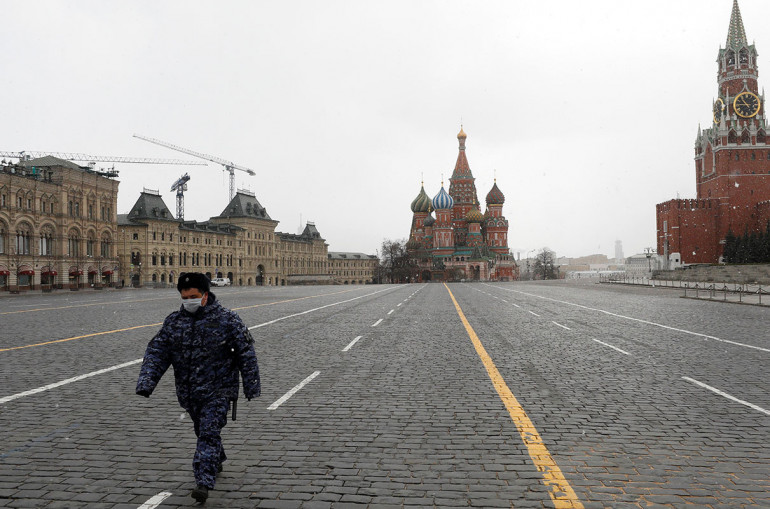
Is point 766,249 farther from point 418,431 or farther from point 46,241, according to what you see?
point 46,241

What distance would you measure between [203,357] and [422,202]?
447 ft

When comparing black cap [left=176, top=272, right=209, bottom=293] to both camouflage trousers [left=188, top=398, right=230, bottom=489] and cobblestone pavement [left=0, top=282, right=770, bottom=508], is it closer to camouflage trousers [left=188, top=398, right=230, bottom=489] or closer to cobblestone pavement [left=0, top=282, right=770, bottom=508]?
camouflage trousers [left=188, top=398, right=230, bottom=489]

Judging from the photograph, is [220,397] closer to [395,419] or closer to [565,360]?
[395,419]

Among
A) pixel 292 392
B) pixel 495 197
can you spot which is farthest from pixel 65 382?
pixel 495 197

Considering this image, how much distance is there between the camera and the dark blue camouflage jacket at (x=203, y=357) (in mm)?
4625

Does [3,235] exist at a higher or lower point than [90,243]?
higher

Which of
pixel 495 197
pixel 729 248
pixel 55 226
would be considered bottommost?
pixel 729 248

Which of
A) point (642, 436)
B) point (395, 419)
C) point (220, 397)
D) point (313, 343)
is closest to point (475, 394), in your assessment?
point (395, 419)

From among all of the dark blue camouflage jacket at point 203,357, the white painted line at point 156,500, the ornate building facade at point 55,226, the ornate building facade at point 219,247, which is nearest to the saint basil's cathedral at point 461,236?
the ornate building facade at point 219,247

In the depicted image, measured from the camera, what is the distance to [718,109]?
9538 cm

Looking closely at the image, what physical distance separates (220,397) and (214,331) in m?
0.56

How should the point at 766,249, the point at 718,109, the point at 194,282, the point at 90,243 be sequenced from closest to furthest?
the point at 194,282, the point at 90,243, the point at 766,249, the point at 718,109

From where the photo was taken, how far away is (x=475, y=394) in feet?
25.3

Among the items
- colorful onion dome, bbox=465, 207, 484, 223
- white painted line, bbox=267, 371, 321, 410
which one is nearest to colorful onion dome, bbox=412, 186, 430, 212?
colorful onion dome, bbox=465, 207, 484, 223
